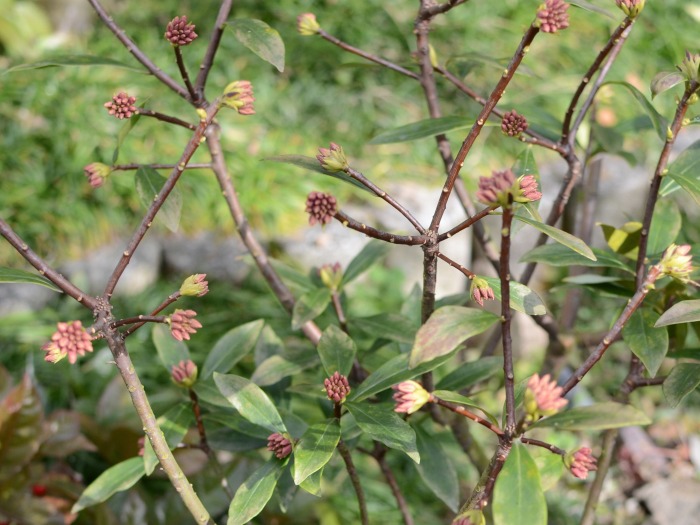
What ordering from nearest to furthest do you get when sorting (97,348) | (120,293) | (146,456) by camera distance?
(146,456)
(97,348)
(120,293)

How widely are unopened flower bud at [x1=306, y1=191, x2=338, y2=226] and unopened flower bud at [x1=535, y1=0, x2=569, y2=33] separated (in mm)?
266

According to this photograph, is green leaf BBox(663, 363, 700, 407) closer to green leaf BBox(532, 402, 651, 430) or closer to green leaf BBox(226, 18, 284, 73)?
green leaf BBox(532, 402, 651, 430)

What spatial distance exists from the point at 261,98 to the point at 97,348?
136cm

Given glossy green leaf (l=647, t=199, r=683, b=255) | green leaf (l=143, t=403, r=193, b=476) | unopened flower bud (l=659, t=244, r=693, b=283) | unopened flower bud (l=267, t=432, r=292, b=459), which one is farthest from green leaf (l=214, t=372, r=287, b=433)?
glossy green leaf (l=647, t=199, r=683, b=255)

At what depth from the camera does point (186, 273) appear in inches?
115

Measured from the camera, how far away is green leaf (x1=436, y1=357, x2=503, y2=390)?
105 centimetres

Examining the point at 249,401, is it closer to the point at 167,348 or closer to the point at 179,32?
the point at 167,348

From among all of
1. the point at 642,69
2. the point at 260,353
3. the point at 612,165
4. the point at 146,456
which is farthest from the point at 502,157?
the point at 146,456

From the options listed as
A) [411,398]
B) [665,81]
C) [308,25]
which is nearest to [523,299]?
[411,398]

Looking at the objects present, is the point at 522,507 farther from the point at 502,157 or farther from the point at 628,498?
the point at 502,157

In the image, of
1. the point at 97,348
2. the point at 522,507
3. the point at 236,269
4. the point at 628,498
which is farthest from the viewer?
the point at 236,269

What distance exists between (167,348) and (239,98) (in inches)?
19.1

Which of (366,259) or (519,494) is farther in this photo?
(366,259)

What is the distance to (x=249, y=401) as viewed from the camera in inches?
34.7
